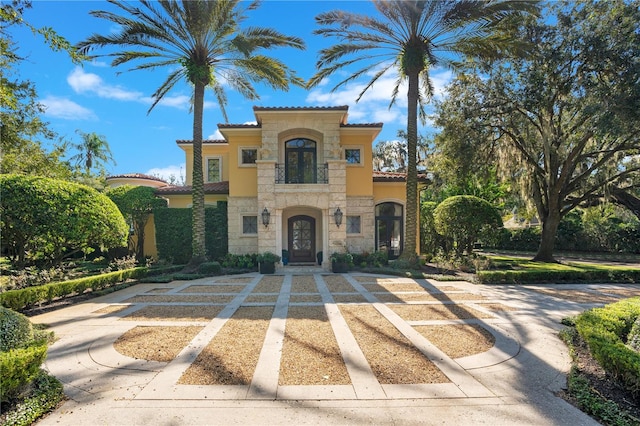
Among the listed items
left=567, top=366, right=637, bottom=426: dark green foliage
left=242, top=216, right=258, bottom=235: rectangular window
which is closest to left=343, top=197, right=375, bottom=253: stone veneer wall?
left=242, top=216, right=258, bottom=235: rectangular window

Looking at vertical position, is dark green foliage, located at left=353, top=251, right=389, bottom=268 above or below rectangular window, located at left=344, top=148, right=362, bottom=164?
below

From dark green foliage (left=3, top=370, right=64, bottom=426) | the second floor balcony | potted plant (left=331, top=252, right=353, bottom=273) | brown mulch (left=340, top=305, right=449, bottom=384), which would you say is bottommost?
brown mulch (left=340, top=305, right=449, bottom=384)

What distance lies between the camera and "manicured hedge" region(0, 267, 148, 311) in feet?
25.0

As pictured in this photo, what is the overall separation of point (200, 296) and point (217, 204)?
8294 millimetres

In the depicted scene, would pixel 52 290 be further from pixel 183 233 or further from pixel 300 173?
pixel 300 173

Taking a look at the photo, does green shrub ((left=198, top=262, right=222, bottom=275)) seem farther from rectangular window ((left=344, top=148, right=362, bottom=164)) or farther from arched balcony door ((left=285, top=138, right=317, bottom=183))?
rectangular window ((left=344, top=148, right=362, bottom=164))

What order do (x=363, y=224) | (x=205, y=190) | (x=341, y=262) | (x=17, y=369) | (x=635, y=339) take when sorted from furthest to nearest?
1. (x=205, y=190)
2. (x=363, y=224)
3. (x=341, y=262)
4. (x=635, y=339)
5. (x=17, y=369)

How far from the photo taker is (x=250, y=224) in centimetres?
1702

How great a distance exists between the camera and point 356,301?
9117mm

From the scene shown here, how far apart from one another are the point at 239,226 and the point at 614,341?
15.1 meters

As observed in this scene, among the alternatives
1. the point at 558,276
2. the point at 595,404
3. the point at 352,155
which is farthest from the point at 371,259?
the point at 595,404

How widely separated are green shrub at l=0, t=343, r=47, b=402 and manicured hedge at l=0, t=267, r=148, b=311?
17.5 ft

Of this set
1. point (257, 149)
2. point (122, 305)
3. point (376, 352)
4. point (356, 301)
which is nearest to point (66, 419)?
point (376, 352)

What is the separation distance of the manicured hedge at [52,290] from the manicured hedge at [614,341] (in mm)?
11864
